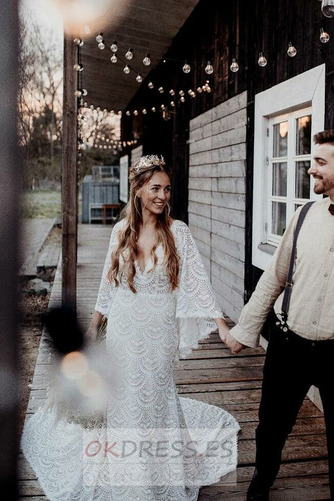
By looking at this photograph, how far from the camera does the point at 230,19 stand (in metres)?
5.76

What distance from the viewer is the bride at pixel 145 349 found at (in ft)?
8.00

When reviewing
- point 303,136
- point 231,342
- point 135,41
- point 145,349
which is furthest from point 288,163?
point 135,41

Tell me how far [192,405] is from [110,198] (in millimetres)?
18706

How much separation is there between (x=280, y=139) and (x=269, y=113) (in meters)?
0.27

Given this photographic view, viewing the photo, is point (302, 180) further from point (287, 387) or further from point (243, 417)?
point (287, 387)

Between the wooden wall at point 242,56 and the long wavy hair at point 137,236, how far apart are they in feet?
4.75

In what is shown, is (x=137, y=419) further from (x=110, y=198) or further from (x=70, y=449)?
(x=110, y=198)

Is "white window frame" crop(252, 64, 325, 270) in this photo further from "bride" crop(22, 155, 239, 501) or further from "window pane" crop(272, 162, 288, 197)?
"bride" crop(22, 155, 239, 501)

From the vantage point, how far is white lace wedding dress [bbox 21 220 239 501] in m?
2.43

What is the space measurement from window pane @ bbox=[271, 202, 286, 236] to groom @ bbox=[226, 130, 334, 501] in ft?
8.14

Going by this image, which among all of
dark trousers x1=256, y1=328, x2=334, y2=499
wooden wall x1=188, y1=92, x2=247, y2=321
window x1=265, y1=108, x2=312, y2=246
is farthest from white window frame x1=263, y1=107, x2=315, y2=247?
dark trousers x1=256, y1=328, x2=334, y2=499

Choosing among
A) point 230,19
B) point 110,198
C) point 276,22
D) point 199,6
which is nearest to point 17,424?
point 276,22

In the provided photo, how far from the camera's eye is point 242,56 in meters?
5.30

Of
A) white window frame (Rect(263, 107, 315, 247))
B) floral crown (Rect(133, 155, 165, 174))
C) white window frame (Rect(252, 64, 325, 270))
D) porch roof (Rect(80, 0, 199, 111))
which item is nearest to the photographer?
floral crown (Rect(133, 155, 165, 174))
